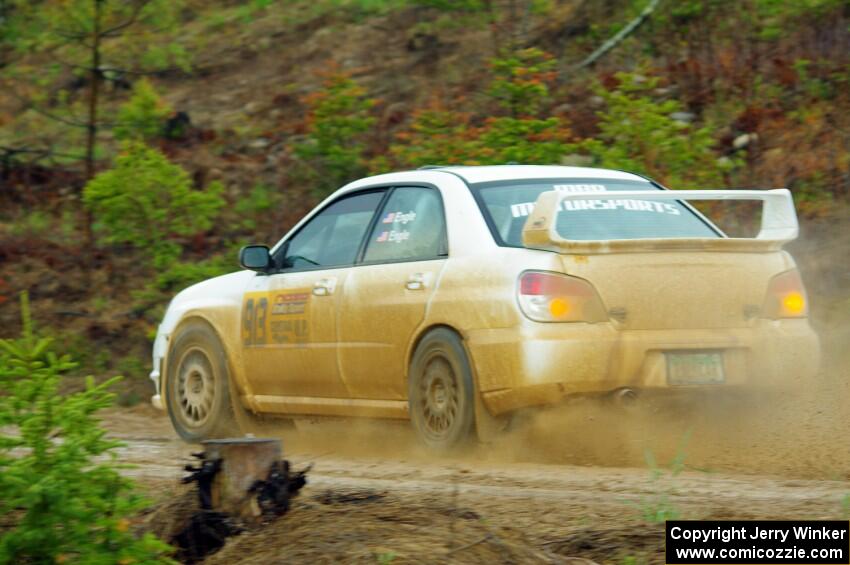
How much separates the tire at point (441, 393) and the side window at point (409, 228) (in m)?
0.55

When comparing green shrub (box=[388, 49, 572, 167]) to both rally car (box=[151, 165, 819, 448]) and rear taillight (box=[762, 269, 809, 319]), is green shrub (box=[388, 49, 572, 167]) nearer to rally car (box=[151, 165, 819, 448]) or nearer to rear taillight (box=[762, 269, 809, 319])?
rally car (box=[151, 165, 819, 448])

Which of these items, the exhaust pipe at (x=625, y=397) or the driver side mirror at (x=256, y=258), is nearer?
the exhaust pipe at (x=625, y=397)

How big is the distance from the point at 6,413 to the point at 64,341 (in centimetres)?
857

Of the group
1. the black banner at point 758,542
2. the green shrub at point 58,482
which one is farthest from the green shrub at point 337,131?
the black banner at point 758,542

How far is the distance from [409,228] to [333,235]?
2.56 feet

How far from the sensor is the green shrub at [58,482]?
4.32m

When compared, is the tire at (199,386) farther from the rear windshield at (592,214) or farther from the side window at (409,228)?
the rear windshield at (592,214)

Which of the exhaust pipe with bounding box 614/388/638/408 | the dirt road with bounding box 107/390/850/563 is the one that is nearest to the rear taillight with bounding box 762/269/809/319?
the dirt road with bounding box 107/390/850/563

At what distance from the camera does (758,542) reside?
4.10 m

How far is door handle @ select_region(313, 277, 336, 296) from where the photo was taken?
25.3 feet

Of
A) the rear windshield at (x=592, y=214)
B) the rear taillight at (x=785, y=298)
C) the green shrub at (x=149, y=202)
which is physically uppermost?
the green shrub at (x=149, y=202)

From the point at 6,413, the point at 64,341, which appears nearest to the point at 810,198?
the point at 64,341

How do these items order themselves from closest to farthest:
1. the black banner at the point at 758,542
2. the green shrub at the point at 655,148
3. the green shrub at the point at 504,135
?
the black banner at the point at 758,542 → the green shrub at the point at 655,148 → the green shrub at the point at 504,135

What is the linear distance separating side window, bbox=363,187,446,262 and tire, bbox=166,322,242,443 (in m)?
1.61
